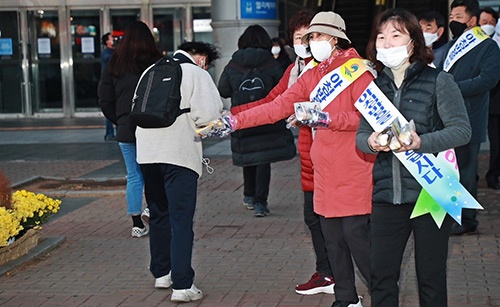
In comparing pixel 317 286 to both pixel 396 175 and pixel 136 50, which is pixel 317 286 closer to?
pixel 396 175

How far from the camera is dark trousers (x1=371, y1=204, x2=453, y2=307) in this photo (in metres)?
4.99

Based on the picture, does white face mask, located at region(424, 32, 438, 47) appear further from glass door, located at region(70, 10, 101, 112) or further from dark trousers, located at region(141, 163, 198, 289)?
glass door, located at region(70, 10, 101, 112)

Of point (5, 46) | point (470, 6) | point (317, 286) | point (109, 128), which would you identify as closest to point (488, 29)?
point (470, 6)

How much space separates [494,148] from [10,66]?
14.7 m

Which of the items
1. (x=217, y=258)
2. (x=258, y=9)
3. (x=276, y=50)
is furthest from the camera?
(x=258, y=9)

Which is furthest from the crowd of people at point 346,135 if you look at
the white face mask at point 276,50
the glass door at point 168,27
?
the glass door at point 168,27

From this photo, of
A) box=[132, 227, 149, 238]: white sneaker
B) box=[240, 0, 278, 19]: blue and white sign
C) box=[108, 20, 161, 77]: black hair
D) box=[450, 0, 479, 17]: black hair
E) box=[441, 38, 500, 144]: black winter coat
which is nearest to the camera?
box=[108, 20, 161, 77]: black hair

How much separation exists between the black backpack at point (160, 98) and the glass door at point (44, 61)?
16842mm

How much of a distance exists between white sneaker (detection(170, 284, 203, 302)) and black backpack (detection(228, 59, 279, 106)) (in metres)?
3.41

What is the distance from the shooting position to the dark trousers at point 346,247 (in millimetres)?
5859

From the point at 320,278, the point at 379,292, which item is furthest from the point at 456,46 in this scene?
the point at 379,292

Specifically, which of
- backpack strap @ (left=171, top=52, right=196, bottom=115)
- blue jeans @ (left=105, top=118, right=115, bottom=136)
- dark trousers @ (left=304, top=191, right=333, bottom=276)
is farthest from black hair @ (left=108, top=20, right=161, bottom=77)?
blue jeans @ (left=105, top=118, right=115, bottom=136)

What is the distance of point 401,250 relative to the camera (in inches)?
199

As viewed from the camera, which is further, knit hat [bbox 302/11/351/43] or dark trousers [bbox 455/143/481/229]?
dark trousers [bbox 455/143/481/229]
